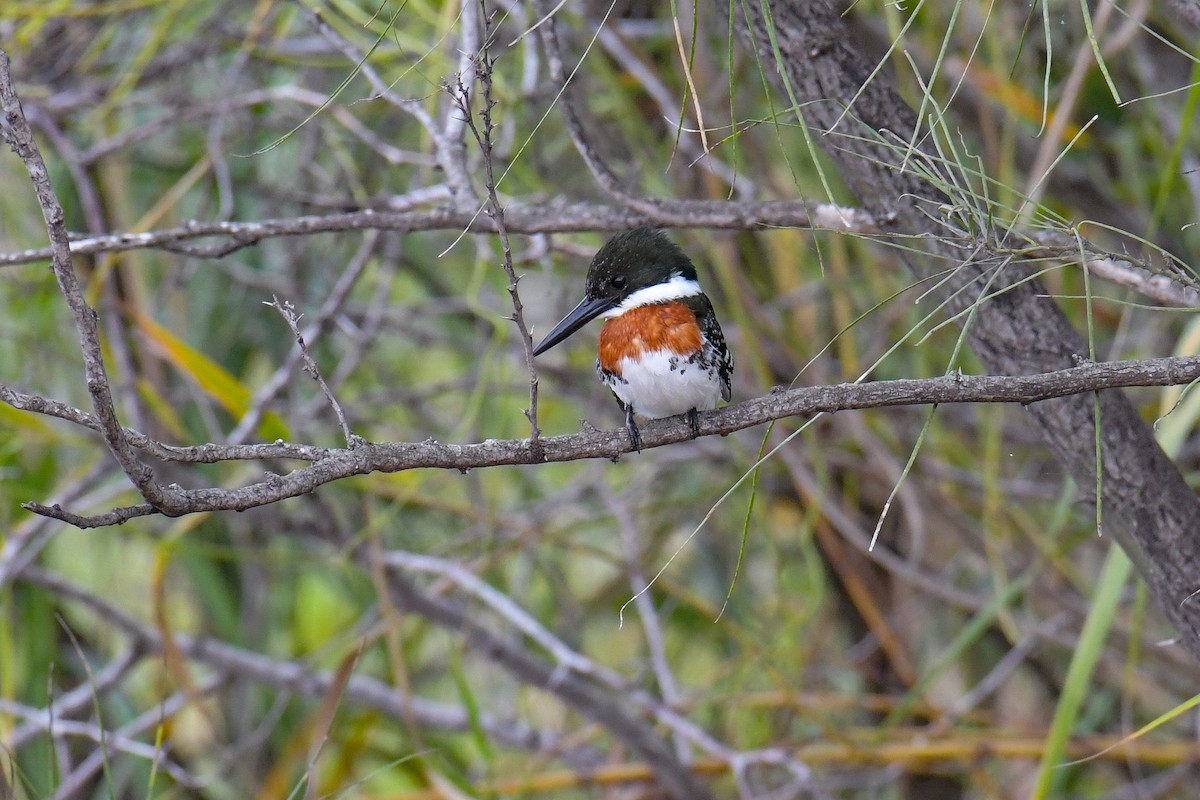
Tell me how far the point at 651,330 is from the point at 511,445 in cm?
99

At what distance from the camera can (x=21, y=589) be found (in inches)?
123

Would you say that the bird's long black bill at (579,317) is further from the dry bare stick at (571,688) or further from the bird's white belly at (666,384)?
the dry bare stick at (571,688)

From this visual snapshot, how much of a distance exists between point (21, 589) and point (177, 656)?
2.71 ft

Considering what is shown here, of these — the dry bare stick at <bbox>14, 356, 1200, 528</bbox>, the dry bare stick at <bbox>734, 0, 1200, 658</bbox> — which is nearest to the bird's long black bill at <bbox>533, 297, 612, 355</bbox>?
the dry bare stick at <bbox>734, 0, 1200, 658</bbox>

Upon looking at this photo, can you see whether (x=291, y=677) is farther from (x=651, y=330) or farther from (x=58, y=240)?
(x=58, y=240)

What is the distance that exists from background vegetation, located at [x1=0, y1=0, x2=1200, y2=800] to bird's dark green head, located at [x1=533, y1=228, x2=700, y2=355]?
0.41ft

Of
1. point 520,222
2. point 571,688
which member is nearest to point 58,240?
point 520,222

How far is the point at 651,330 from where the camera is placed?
90.0 inches

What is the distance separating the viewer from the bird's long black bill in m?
2.27

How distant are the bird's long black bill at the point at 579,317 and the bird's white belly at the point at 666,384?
12cm

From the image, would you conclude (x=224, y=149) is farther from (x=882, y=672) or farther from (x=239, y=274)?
(x=882, y=672)

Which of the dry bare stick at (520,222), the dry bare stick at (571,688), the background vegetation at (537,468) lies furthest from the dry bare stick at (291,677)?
the dry bare stick at (520,222)

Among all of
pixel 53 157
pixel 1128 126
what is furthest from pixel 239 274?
pixel 1128 126

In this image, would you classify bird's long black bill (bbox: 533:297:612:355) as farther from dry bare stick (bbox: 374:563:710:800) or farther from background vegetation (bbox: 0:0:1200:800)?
dry bare stick (bbox: 374:563:710:800)
